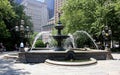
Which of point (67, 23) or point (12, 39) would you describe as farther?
point (12, 39)

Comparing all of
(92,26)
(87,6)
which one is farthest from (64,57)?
(87,6)

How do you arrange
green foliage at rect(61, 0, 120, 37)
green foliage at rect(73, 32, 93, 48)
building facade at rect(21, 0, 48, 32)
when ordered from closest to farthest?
1. green foliage at rect(61, 0, 120, 37)
2. green foliage at rect(73, 32, 93, 48)
3. building facade at rect(21, 0, 48, 32)

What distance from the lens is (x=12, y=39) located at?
5753 cm

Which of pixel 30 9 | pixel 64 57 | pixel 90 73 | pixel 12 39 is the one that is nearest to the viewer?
pixel 90 73

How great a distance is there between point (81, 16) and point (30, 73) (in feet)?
111

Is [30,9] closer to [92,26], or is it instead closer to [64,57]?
[92,26]

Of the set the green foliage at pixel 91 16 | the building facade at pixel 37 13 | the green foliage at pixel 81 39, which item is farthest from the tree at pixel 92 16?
the building facade at pixel 37 13

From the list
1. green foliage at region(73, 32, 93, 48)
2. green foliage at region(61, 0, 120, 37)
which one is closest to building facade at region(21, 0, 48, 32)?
green foliage at region(73, 32, 93, 48)

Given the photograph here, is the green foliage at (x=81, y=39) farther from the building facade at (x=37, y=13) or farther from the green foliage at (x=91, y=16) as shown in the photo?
the building facade at (x=37, y=13)

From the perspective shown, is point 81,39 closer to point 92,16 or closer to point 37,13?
point 92,16

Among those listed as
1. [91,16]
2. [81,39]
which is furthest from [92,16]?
[81,39]

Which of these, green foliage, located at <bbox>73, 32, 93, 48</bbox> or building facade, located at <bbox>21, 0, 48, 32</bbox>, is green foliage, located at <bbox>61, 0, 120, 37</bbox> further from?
building facade, located at <bbox>21, 0, 48, 32</bbox>

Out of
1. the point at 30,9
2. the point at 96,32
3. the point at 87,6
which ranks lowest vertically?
the point at 96,32

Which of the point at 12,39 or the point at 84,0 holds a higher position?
the point at 84,0
